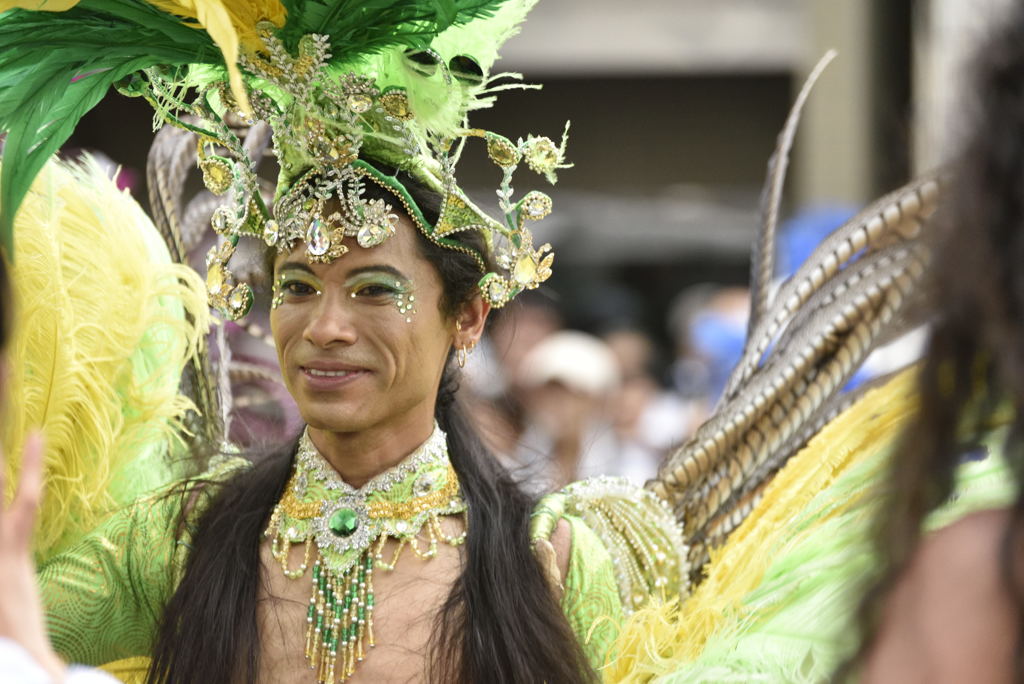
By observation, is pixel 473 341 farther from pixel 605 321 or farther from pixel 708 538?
pixel 605 321

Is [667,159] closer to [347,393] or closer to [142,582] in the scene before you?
[142,582]

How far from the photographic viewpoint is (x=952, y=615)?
1228 millimetres

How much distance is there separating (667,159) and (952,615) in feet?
33.9

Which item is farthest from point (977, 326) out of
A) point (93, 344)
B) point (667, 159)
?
point (667, 159)

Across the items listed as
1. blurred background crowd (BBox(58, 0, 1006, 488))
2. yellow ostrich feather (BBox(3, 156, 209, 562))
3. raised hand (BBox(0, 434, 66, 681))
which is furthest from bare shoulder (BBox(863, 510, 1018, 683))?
blurred background crowd (BBox(58, 0, 1006, 488))

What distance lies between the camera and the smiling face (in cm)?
225

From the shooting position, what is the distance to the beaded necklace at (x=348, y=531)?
227cm

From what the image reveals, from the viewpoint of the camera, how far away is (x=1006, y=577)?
3.98 ft

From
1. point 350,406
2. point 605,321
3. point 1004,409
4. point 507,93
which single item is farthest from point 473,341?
point 507,93

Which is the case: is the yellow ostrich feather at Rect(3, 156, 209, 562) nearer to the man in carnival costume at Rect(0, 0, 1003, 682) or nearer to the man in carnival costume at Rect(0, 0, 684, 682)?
the man in carnival costume at Rect(0, 0, 1003, 682)

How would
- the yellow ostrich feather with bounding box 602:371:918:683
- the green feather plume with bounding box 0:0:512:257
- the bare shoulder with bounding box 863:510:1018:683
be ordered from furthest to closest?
the yellow ostrich feather with bounding box 602:371:918:683 < the green feather plume with bounding box 0:0:512:257 < the bare shoulder with bounding box 863:510:1018:683

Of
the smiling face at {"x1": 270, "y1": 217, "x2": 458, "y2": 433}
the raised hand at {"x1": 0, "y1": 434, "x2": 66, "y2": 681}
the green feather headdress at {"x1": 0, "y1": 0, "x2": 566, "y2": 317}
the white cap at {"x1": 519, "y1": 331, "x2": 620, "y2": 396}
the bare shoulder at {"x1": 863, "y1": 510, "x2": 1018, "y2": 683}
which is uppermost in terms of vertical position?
the white cap at {"x1": 519, "y1": 331, "x2": 620, "y2": 396}

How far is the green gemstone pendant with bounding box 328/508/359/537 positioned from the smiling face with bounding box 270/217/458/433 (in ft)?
0.45

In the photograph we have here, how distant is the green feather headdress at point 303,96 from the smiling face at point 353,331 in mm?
42
